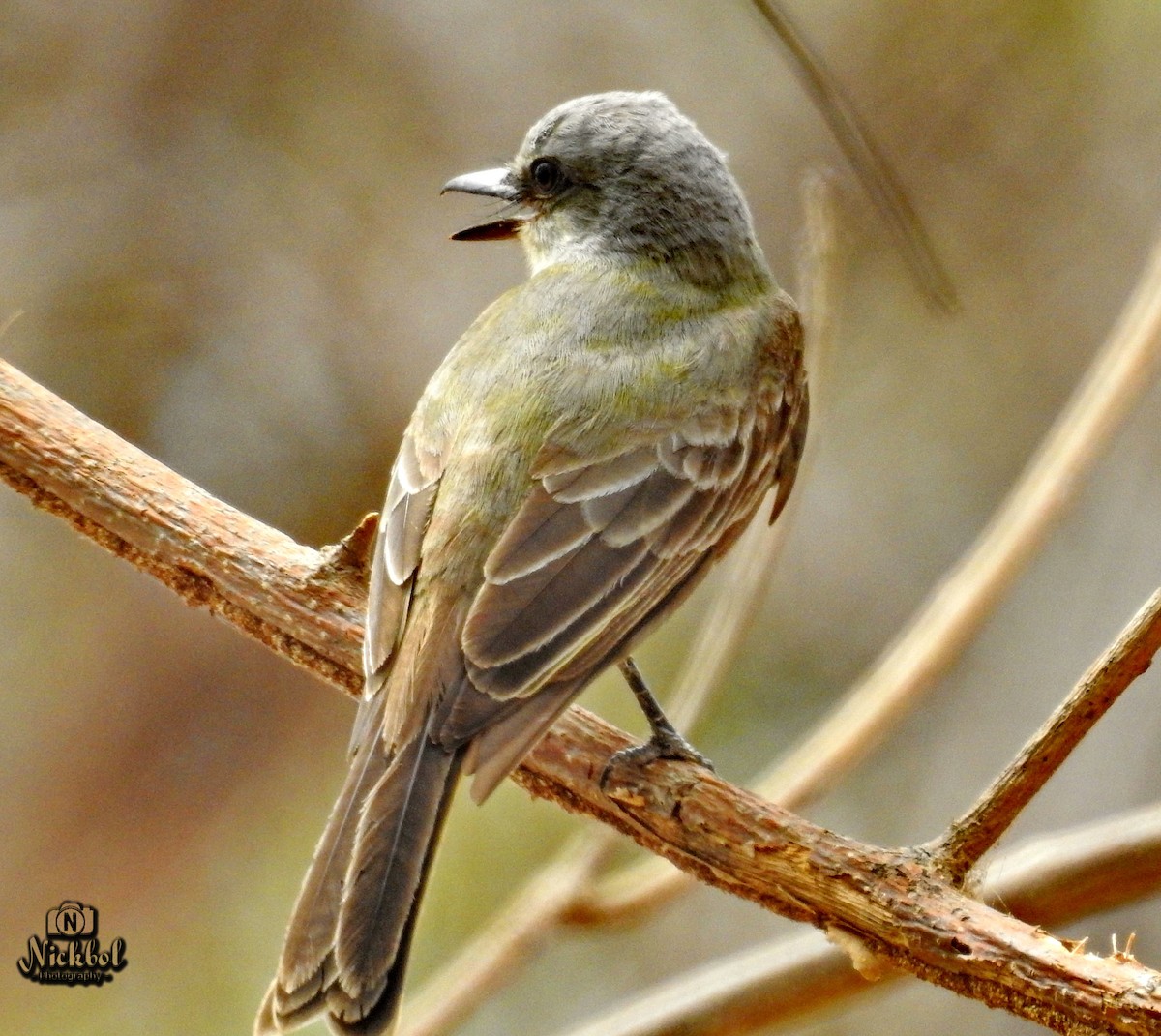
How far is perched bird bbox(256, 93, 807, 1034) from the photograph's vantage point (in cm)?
227

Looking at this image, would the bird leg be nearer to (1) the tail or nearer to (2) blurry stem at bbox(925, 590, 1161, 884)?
(1) the tail

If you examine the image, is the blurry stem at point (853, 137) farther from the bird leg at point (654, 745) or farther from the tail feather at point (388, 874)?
the tail feather at point (388, 874)

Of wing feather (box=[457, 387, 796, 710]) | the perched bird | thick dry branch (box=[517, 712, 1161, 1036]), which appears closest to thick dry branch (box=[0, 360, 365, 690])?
the perched bird

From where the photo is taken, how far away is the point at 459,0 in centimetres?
474

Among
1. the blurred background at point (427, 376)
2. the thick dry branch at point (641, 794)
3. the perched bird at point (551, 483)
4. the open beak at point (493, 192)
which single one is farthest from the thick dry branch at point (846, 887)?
the blurred background at point (427, 376)

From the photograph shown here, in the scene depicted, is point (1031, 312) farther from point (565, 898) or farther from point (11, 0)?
point (11, 0)

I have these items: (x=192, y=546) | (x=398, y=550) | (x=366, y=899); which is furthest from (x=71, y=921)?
(x=366, y=899)

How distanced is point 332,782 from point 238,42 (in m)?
2.42

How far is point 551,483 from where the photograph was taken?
2.69 metres

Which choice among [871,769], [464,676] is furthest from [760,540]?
[871,769]

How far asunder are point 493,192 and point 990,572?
150 centimetres

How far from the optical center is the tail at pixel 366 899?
7.13 ft

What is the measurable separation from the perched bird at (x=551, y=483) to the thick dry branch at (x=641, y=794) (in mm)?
173

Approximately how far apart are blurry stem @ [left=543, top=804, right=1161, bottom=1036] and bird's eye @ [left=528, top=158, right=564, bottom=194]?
1.85 m
